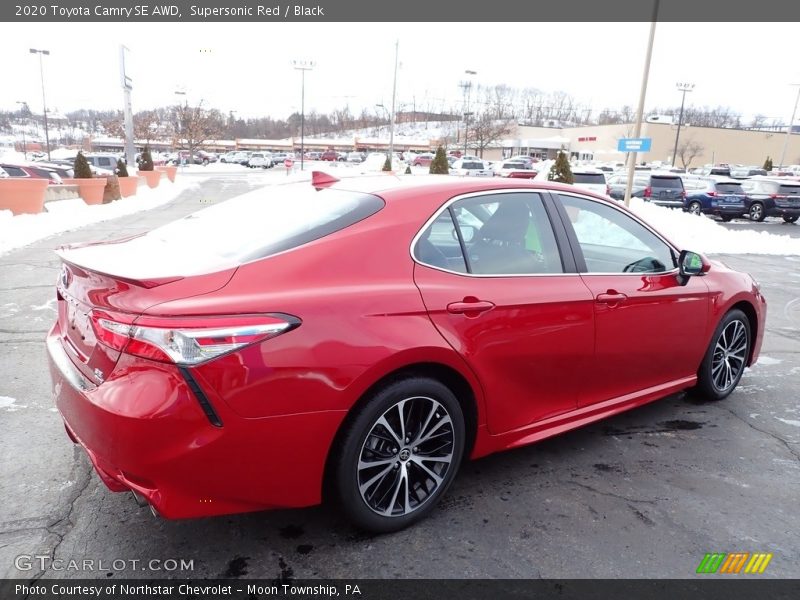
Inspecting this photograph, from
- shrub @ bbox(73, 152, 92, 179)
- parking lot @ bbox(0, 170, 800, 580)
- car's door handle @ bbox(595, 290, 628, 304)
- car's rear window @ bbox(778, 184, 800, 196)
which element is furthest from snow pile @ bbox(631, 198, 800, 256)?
shrub @ bbox(73, 152, 92, 179)

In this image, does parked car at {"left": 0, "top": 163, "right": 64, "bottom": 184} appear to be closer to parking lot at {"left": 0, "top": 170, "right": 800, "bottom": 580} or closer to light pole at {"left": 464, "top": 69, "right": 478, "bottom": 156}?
parking lot at {"left": 0, "top": 170, "right": 800, "bottom": 580}

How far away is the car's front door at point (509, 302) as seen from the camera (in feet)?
9.31

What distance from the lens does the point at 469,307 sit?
2834 millimetres

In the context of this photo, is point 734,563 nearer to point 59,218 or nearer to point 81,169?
point 59,218

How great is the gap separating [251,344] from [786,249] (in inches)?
601

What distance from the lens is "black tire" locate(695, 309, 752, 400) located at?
4398 millimetres

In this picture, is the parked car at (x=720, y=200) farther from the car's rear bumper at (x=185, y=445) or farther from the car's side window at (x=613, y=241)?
the car's rear bumper at (x=185, y=445)

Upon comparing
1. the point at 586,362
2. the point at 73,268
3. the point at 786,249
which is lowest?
the point at 786,249

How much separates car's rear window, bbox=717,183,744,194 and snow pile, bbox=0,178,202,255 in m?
20.5

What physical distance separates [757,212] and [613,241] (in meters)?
21.9

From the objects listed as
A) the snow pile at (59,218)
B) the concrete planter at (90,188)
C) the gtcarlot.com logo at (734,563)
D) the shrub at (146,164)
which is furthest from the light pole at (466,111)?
the gtcarlot.com logo at (734,563)

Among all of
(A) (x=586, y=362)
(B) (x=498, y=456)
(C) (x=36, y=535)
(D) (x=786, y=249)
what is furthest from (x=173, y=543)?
(D) (x=786, y=249)

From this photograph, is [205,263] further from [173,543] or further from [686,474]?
[686,474]

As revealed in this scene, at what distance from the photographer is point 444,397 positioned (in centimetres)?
278
